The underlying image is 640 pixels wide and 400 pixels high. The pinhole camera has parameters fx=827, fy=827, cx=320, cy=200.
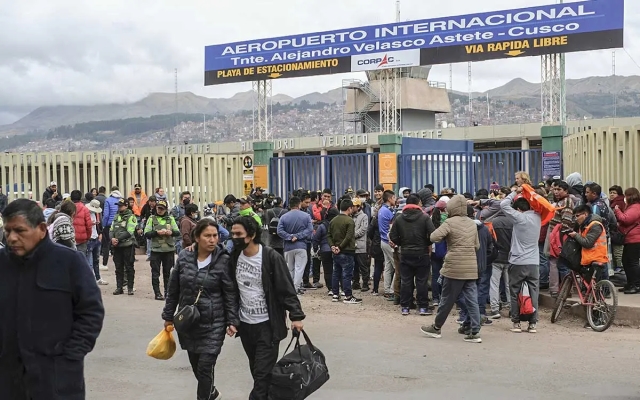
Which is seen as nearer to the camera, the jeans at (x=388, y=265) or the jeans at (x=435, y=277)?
the jeans at (x=435, y=277)

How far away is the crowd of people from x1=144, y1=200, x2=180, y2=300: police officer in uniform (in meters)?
0.02

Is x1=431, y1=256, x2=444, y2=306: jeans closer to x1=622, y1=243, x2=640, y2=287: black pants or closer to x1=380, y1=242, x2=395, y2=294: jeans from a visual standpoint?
x1=380, y1=242, x2=395, y2=294: jeans

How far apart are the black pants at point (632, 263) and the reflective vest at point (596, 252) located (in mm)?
1812

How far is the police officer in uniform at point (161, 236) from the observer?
14109 mm

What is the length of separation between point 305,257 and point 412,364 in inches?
227

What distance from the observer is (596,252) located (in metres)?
11.5

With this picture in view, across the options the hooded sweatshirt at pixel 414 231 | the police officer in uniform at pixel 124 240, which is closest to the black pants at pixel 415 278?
the hooded sweatshirt at pixel 414 231

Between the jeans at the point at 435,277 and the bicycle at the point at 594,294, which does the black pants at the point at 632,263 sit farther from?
the jeans at the point at 435,277

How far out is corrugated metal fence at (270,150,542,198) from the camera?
69.7ft

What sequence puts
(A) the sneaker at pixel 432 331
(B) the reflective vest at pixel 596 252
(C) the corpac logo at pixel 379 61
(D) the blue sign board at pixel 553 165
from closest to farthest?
1. (A) the sneaker at pixel 432 331
2. (B) the reflective vest at pixel 596 252
3. (D) the blue sign board at pixel 553 165
4. (C) the corpac logo at pixel 379 61

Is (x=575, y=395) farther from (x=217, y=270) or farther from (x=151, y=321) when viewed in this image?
(x=151, y=321)

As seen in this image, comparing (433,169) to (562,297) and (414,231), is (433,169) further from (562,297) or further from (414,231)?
(562,297)

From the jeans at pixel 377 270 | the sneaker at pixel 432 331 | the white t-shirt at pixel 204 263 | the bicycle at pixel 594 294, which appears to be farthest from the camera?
the jeans at pixel 377 270

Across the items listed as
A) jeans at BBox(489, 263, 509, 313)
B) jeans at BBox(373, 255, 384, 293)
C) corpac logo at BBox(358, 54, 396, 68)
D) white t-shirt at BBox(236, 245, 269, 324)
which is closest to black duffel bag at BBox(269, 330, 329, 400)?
white t-shirt at BBox(236, 245, 269, 324)
